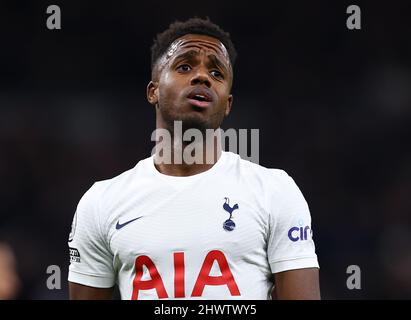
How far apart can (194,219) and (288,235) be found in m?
0.44

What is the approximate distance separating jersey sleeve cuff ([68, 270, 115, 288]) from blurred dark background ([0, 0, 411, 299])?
4202 mm

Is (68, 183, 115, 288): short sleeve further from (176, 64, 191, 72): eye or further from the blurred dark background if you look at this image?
the blurred dark background

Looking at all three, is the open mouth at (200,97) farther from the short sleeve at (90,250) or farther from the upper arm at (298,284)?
the upper arm at (298,284)

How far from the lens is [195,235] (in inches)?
142

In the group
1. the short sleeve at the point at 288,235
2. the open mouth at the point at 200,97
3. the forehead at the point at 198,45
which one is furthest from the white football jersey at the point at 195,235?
the forehead at the point at 198,45

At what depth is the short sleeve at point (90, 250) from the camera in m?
3.80

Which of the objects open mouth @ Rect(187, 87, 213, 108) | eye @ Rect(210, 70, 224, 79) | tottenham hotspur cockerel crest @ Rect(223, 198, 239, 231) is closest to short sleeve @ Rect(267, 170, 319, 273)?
tottenham hotspur cockerel crest @ Rect(223, 198, 239, 231)

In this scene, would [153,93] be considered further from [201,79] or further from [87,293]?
[87,293]

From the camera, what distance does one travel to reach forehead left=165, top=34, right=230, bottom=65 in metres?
3.94
